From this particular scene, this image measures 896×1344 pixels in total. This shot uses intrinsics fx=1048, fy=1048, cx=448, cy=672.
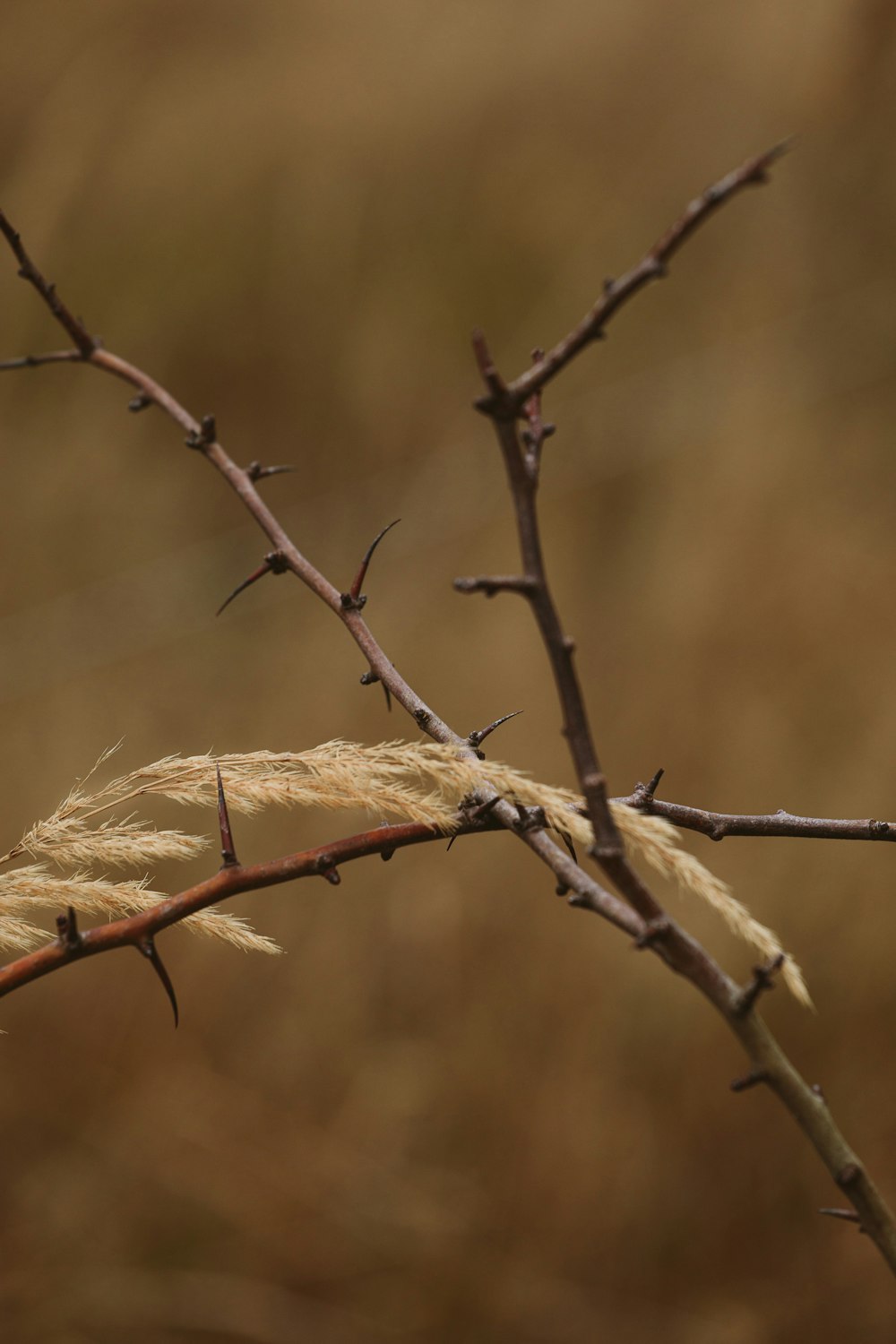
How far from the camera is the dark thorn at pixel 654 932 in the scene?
0.77 ft

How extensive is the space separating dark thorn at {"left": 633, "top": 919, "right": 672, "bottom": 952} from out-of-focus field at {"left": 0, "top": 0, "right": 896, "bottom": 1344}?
1.13 meters

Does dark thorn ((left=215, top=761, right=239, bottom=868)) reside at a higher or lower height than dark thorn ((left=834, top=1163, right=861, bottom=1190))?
higher

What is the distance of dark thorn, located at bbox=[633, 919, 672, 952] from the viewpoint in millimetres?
234

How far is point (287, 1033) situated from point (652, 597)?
2.45 feet

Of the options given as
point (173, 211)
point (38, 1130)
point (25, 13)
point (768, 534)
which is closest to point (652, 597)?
point (768, 534)

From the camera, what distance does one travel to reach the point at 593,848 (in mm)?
230

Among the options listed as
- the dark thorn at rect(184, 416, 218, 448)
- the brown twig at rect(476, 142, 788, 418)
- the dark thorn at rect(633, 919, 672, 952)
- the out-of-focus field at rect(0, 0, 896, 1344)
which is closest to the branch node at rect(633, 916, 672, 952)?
the dark thorn at rect(633, 919, 672, 952)

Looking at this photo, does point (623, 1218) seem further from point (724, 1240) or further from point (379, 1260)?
point (379, 1260)

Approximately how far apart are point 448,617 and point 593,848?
4.09 ft

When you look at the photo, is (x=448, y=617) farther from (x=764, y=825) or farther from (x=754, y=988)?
(x=754, y=988)

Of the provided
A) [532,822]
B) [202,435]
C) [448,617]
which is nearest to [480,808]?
[532,822]

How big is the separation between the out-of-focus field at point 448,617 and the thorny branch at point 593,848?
101 cm

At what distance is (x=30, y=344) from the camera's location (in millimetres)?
1549

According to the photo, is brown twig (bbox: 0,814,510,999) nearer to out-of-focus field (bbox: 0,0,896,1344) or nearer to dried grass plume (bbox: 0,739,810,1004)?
dried grass plume (bbox: 0,739,810,1004)
